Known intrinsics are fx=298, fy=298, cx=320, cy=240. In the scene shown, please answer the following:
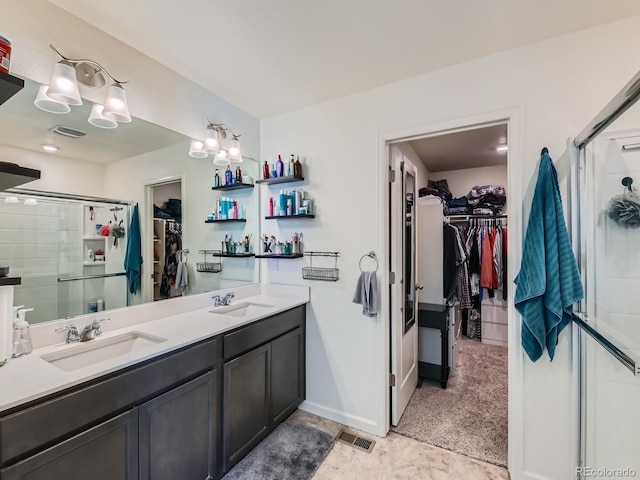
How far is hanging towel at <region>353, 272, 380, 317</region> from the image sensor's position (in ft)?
7.07

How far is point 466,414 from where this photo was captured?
8.05ft

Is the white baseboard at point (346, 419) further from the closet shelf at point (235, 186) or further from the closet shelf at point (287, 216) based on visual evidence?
the closet shelf at point (235, 186)

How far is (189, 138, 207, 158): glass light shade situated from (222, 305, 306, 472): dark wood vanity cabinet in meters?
1.32

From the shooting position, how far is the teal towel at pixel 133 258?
1883 millimetres

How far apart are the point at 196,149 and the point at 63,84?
0.84 m

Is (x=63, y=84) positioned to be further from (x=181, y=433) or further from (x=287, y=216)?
(x=181, y=433)

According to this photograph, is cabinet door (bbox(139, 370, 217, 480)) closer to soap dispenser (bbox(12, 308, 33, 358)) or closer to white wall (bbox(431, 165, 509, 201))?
soap dispenser (bbox(12, 308, 33, 358))

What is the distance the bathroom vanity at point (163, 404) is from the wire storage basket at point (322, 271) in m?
0.28

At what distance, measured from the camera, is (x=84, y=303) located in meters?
1.67

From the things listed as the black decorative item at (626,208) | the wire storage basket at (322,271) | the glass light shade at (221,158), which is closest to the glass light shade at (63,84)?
the glass light shade at (221,158)

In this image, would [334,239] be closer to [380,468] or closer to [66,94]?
[380,468]

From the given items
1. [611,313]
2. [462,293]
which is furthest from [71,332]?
[462,293]

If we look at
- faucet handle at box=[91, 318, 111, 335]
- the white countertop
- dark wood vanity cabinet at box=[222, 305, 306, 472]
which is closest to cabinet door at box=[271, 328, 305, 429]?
dark wood vanity cabinet at box=[222, 305, 306, 472]

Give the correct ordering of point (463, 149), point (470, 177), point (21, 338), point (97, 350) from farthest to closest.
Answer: point (470, 177), point (463, 149), point (97, 350), point (21, 338)
